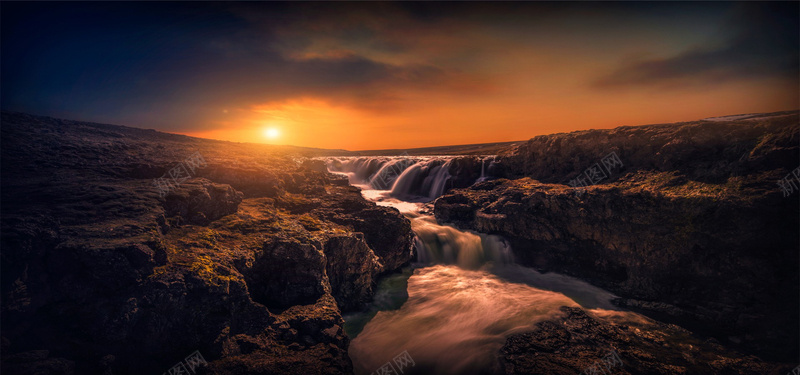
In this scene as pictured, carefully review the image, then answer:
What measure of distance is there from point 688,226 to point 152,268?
51.8ft

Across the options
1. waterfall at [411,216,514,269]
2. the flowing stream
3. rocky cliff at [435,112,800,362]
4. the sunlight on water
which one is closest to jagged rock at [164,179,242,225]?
the flowing stream

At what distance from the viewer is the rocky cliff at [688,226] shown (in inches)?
345

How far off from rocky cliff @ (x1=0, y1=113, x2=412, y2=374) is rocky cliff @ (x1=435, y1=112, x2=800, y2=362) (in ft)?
33.3

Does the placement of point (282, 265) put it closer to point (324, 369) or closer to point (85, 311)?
point (324, 369)

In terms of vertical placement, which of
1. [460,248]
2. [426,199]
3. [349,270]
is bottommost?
[460,248]

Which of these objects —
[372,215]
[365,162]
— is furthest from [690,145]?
[365,162]

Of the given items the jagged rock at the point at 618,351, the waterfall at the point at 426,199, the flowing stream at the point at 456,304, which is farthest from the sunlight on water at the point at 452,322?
the waterfall at the point at 426,199

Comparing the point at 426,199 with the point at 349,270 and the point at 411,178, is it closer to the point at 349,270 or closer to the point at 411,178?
the point at 411,178

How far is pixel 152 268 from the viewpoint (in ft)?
17.6

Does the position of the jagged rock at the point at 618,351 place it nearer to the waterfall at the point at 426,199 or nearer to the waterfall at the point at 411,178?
the waterfall at the point at 426,199

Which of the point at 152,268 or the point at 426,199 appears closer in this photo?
the point at 152,268

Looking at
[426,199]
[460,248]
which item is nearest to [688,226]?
[460,248]

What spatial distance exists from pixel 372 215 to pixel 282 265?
580 cm

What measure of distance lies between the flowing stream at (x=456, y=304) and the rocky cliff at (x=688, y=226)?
143 cm
